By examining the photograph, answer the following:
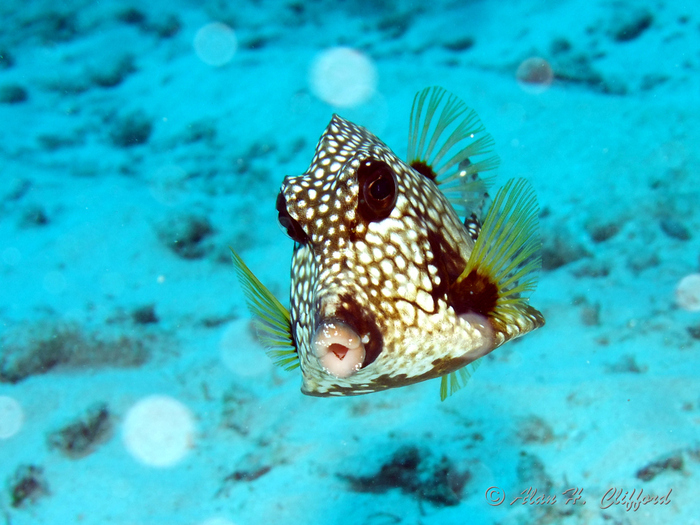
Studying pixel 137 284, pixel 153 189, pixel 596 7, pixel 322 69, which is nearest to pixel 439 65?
pixel 322 69

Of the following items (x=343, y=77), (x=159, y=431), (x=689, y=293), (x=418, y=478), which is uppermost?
(x=343, y=77)

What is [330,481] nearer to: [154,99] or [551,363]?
[551,363]

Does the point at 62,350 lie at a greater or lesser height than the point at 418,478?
greater

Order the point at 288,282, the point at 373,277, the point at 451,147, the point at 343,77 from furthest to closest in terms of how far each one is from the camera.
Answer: the point at 343,77, the point at 288,282, the point at 451,147, the point at 373,277

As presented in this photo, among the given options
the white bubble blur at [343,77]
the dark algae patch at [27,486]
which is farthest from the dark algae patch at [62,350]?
the white bubble blur at [343,77]

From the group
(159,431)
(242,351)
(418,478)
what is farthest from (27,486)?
(418,478)

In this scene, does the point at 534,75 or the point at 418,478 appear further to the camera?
the point at 534,75

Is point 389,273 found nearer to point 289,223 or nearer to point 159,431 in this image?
point 289,223
